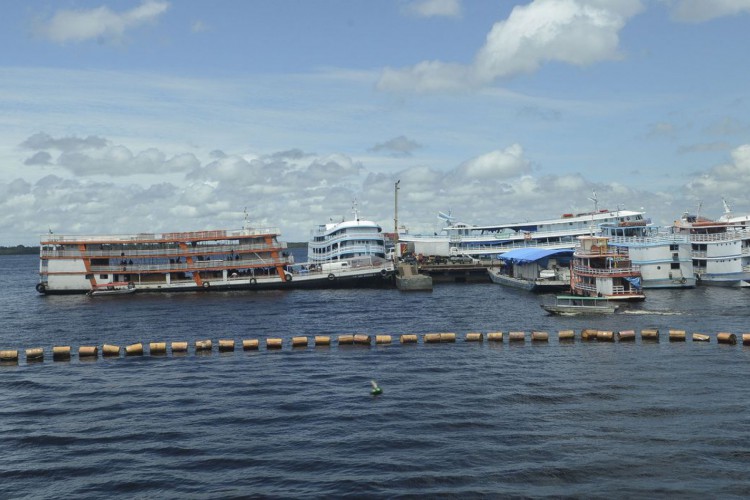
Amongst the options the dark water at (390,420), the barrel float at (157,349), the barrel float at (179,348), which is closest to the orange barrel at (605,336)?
the dark water at (390,420)

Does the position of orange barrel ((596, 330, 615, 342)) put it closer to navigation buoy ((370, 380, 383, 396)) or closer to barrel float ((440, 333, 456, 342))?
barrel float ((440, 333, 456, 342))

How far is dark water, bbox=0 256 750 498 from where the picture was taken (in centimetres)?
3206

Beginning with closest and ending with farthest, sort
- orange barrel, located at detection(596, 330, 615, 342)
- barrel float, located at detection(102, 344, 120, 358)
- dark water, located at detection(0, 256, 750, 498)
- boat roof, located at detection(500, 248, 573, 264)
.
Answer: dark water, located at detection(0, 256, 750, 498), barrel float, located at detection(102, 344, 120, 358), orange barrel, located at detection(596, 330, 615, 342), boat roof, located at detection(500, 248, 573, 264)

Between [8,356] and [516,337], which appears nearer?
[8,356]

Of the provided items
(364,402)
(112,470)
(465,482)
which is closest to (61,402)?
(112,470)

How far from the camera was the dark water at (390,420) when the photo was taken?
32062mm

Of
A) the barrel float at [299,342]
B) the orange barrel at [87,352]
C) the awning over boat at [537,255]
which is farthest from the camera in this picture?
the awning over boat at [537,255]

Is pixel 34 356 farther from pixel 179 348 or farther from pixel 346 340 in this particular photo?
pixel 346 340

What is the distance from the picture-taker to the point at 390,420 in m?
41.0

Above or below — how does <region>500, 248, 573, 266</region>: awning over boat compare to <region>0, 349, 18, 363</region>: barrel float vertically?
above

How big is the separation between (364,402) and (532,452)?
13.3 meters

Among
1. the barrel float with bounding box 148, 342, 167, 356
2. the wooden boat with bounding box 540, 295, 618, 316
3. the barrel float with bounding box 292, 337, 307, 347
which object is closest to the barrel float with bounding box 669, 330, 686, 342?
the wooden boat with bounding box 540, 295, 618, 316

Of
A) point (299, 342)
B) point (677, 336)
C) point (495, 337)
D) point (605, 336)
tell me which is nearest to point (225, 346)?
point (299, 342)

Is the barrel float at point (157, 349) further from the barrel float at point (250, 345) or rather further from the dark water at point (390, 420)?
the barrel float at point (250, 345)
